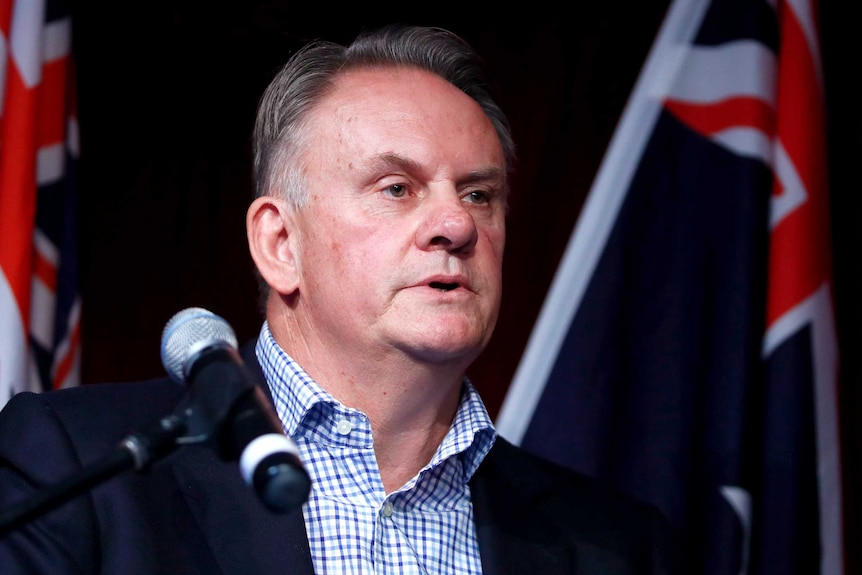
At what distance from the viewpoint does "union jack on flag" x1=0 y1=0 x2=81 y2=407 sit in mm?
2156

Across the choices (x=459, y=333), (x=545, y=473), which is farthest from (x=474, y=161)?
(x=545, y=473)

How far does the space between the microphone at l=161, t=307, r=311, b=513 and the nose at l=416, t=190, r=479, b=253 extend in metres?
0.72

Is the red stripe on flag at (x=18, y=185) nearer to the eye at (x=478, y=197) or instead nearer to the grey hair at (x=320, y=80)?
the grey hair at (x=320, y=80)

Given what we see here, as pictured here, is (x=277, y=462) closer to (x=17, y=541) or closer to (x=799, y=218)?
(x=17, y=541)

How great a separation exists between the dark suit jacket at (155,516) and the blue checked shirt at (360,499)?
57 mm

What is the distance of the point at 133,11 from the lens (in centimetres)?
280

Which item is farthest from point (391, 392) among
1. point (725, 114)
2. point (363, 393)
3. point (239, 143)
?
point (725, 114)

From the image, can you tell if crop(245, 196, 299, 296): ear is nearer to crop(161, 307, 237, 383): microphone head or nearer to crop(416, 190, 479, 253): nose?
crop(416, 190, 479, 253): nose

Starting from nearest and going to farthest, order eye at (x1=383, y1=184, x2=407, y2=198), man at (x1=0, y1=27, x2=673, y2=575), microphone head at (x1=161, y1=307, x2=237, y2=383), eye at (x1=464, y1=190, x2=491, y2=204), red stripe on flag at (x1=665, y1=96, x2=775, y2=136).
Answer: microphone head at (x1=161, y1=307, x2=237, y2=383) < man at (x1=0, y1=27, x2=673, y2=575) < eye at (x1=383, y1=184, x2=407, y2=198) < eye at (x1=464, y1=190, x2=491, y2=204) < red stripe on flag at (x1=665, y1=96, x2=775, y2=136)

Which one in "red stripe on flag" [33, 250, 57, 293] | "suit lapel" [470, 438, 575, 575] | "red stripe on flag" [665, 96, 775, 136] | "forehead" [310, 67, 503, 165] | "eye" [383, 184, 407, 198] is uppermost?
"red stripe on flag" [665, 96, 775, 136]

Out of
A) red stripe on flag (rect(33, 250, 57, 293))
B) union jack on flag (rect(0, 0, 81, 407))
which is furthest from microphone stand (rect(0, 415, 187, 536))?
red stripe on flag (rect(33, 250, 57, 293))

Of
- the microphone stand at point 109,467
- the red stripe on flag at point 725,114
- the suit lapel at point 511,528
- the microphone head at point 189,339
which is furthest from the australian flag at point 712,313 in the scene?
the microphone stand at point 109,467

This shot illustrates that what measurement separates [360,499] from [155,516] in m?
0.37

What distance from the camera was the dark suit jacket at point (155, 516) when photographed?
164cm
